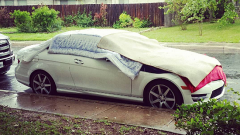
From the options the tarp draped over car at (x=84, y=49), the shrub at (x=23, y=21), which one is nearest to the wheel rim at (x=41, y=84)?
the tarp draped over car at (x=84, y=49)

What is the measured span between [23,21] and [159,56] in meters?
20.3

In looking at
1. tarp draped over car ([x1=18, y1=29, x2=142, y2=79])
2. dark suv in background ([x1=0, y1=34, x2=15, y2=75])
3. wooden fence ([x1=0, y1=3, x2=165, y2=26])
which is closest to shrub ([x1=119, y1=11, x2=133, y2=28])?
wooden fence ([x1=0, y1=3, x2=165, y2=26])

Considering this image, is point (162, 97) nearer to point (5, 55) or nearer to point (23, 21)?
point (5, 55)

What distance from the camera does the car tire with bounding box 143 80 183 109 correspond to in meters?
5.78

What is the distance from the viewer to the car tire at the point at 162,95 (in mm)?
5777

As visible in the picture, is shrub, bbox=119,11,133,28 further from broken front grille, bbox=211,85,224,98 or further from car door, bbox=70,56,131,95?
broken front grille, bbox=211,85,224,98

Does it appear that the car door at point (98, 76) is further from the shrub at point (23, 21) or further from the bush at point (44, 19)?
the shrub at point (23, 21)

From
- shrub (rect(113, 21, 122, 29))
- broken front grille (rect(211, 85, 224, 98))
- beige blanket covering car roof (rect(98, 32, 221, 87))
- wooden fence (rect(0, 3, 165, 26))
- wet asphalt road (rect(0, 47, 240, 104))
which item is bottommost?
wet asphalt road (rect(0, 47, 240, 104))

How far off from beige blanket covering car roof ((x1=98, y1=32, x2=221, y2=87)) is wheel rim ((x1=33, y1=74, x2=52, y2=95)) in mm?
1555

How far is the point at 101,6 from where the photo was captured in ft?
94.6

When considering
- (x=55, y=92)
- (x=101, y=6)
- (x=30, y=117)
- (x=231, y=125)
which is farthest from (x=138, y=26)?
(x=231, y=125)

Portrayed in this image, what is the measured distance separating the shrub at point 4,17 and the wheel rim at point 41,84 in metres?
25.2

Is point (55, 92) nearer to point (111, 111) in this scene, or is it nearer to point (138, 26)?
point (111, 111)

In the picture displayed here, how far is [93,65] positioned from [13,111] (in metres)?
1.78
